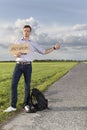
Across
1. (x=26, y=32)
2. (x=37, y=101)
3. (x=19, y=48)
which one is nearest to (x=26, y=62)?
(x=19, y=48)

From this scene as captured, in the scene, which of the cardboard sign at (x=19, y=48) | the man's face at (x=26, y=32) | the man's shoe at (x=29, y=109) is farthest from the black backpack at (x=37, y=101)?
the man's face at (x=26, y=32)

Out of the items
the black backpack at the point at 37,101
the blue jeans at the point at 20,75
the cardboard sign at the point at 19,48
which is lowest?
the black backpack at the point at 37,101

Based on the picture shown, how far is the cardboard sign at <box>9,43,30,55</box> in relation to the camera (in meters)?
9.15

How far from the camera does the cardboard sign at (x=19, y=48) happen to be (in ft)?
30.0

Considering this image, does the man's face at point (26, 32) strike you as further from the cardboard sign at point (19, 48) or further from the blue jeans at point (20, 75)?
the blue jeans at point (20, 75)

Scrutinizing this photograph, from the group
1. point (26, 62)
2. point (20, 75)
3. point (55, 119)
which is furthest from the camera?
point (20, 75)

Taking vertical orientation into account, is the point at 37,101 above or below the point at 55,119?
above

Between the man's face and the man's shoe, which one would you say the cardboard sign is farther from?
the man's shoe

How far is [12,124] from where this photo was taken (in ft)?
Answer: 26.0

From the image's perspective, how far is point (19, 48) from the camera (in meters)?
9.22

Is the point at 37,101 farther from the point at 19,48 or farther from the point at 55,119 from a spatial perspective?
the point at 19,48

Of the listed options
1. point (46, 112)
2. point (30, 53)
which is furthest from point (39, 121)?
point (30, 53)

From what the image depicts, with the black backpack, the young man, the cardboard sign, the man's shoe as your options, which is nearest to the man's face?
the young man

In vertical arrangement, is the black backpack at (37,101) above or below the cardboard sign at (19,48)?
below
